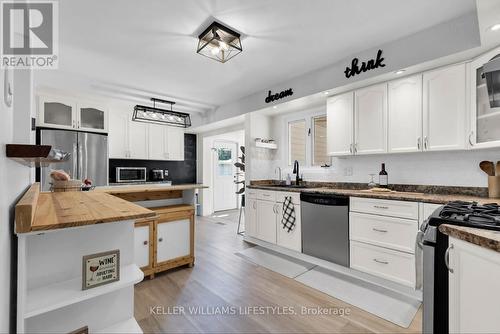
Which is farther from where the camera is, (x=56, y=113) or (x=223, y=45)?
(x=56, y=113)

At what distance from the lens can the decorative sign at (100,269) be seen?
0.96m

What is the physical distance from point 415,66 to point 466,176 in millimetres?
1197

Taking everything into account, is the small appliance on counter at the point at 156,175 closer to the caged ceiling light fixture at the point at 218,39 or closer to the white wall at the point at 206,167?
the white wall at the point at 206,167

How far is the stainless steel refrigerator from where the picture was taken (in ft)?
11.8

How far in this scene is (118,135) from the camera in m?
4.50

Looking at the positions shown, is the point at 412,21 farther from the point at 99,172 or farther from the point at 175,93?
the point at 99,172

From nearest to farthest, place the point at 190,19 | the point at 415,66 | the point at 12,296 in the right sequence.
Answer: the point at 12,296, the point at 190,19, the point at 415,66

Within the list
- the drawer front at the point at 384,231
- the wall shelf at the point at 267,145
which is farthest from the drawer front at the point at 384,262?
the wall shelf at the point at 267,145

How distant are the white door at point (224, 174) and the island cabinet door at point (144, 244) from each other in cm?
376

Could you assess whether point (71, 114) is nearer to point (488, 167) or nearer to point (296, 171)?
point (296, 171)

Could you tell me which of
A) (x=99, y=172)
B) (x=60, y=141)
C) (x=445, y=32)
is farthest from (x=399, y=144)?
(x=60, y=141)

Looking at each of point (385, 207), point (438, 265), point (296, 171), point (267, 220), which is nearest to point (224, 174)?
point (296, 171)

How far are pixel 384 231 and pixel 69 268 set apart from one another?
2.48 metres

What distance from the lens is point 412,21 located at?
2029mm
